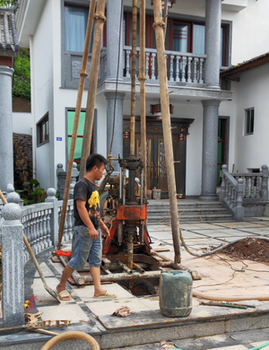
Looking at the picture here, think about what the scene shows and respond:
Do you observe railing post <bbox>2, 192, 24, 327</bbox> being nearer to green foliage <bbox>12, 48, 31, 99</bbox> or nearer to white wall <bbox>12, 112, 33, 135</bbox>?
white wall <bbox>12, 112, 33, 135</bbox>

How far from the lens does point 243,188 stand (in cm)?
1239

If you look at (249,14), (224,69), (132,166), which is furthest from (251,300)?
(249,14)

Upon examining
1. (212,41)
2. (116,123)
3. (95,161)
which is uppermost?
(212,41)

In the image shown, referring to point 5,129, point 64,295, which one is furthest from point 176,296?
point 5,129

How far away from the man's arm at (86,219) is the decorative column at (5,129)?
19.4 ft

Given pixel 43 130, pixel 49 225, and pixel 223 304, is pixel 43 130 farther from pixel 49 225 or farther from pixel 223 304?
pixel 223 304

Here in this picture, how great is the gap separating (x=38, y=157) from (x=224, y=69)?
358 inches

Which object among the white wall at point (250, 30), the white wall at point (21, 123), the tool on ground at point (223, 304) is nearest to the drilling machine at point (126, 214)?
the tool on ground at point (223, 304)

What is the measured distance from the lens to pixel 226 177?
512 inches

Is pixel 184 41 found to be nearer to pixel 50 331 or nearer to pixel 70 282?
pixel 70 282

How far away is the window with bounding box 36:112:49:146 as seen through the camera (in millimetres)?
14914

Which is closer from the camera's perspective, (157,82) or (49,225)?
(49,225)

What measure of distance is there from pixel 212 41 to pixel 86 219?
35.5ft

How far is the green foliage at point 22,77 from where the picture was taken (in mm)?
26203
